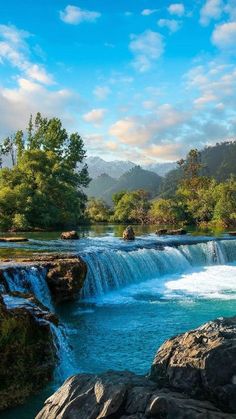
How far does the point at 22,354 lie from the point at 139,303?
11.8 meters

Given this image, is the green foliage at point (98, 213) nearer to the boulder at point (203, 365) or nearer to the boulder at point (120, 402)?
the boulder at point (203, 365)

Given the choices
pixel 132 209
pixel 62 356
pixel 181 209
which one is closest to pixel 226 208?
pixel 181 209

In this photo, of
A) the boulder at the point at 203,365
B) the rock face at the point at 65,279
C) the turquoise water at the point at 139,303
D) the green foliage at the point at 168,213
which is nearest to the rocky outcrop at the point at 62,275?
the rock face at the point at 65,279

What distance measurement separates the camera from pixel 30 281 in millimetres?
19203

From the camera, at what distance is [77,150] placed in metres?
79.7

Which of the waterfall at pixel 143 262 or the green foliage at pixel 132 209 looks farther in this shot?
the green foliage at pixel 132 209

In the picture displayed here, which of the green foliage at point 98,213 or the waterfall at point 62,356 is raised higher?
the green foliage at point 98,213

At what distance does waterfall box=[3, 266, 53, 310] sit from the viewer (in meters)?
18.5

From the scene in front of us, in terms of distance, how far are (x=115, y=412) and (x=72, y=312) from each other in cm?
1379

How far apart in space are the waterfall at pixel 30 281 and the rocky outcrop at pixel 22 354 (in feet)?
25.5

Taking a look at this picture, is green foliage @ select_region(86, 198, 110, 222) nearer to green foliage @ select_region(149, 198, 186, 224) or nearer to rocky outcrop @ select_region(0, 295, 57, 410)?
green foliage @ select_region(149, 198, 186, 224)

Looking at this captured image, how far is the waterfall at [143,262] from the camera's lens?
23836 mm

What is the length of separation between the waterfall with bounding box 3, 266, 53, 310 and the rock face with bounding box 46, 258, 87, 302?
0.39 metres

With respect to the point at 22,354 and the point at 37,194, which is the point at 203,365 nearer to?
the point at 22,354
